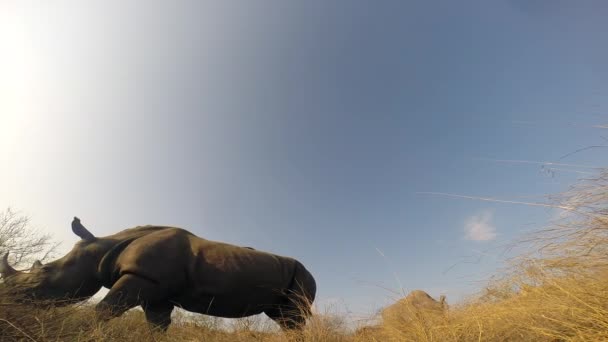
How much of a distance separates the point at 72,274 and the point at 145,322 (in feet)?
3.27

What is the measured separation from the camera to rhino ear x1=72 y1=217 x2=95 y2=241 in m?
3.88

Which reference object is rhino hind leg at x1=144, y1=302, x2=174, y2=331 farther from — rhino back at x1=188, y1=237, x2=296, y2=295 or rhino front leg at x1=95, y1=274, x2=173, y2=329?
rhino back at x1=188, y1=237, x2=296, y2=295

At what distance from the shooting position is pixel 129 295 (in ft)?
10.8

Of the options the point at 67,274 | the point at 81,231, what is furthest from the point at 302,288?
the point at 81,231

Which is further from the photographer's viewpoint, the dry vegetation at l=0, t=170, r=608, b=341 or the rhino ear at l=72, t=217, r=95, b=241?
the rhino ear at l=72, t=217, r=95, b=241

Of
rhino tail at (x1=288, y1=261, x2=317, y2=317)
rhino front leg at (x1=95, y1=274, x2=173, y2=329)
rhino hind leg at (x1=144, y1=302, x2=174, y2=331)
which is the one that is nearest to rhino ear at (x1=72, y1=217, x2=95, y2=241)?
rhino front leg at (x1=95, y1=274, x2=173, y2=329)

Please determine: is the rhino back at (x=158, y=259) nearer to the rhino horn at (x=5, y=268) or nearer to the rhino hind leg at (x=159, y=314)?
the rhino hind leg at (x=159, y=314)

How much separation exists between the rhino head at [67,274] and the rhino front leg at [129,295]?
47cm

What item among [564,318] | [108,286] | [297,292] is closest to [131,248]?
[108,286]

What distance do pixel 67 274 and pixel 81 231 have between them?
540 millimetres

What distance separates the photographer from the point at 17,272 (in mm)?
3510

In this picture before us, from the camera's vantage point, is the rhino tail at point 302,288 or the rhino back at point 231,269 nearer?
the rhino back at point 231,269

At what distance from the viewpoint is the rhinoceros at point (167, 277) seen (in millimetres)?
3404

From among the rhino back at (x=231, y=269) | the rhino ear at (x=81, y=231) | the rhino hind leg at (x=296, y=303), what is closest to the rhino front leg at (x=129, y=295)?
the rhino back at (x=231, y=269)
